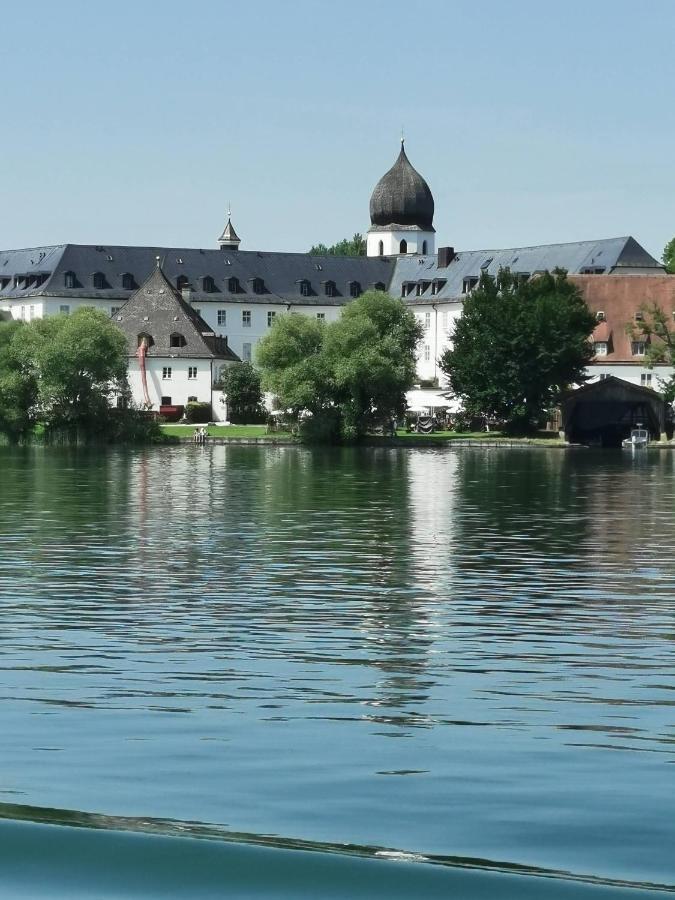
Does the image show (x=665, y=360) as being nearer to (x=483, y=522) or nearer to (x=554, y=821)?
(x=483, y=522)

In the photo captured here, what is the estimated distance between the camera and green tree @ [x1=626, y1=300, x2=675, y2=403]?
136875 mm

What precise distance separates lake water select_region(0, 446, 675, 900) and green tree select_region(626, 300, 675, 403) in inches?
3803

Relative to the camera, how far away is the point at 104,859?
10.6m

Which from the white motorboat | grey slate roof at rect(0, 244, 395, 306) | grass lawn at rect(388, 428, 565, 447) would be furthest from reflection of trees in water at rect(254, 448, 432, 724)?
grey slate roof at rect(0, 244, 395, 306)

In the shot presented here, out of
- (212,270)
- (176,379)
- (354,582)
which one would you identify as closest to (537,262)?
(212,270)

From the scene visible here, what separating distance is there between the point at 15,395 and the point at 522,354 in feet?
125

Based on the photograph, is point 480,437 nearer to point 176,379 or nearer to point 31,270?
point 176,379

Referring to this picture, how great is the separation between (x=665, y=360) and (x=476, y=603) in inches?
4494

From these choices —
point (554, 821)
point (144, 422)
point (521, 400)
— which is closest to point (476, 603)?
point (554, 821)

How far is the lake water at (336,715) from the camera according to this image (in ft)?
35.3

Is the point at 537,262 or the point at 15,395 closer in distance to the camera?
the point at 15,395

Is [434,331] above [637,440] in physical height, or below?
above

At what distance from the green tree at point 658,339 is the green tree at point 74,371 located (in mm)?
41931

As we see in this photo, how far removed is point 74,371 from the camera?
118 metres
